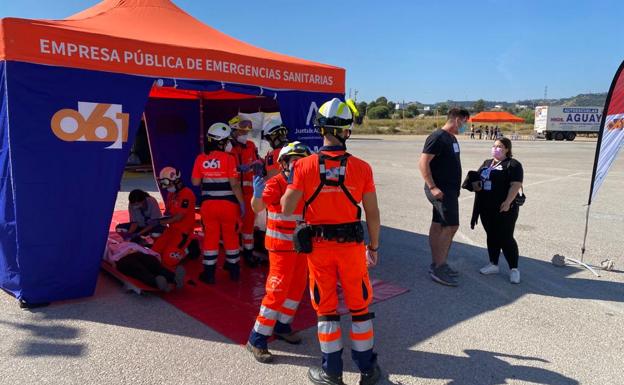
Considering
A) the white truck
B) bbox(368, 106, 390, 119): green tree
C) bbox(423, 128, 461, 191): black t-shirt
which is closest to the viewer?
bbox(423, 128, 461, 191): black t-shirt

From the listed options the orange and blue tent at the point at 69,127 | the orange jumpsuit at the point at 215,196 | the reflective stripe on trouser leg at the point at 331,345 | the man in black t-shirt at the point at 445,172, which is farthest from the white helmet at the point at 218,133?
the reflective stripe on trouser leg at the point at 331,345

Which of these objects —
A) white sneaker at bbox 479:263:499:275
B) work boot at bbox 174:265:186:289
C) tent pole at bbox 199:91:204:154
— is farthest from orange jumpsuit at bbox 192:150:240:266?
tent pole at bbox 199:91:204:154

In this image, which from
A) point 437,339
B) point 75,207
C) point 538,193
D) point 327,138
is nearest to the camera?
point 327,138

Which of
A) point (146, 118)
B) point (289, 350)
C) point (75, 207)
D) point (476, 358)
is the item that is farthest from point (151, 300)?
point (146, 118)

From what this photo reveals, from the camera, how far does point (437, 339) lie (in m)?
4.02

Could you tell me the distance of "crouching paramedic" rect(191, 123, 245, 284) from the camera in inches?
205

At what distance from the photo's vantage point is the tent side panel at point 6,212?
13.6 ft

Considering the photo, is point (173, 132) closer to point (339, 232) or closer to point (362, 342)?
point (339, 232)

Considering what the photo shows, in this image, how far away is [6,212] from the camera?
4.36m

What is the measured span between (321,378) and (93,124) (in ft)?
10.4

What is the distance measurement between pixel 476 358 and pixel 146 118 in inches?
282

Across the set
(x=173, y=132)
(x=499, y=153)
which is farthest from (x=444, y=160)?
(x=173, y=132)

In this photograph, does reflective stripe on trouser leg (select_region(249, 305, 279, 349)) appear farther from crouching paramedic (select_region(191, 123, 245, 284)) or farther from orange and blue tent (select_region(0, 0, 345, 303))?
orange and blue tent (select_region(0, 0, 345, 303))

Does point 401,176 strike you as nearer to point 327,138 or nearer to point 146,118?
point 146,118
